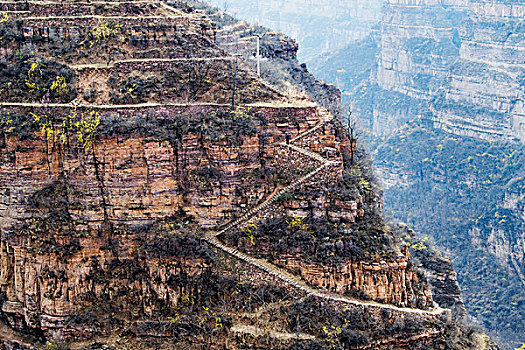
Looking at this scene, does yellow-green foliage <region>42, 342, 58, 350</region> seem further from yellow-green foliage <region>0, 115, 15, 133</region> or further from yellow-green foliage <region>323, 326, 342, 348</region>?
yellow-green foliage <region>323, 326, 342, 348</region>

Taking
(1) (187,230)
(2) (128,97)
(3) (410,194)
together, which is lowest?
(3) (410,194)

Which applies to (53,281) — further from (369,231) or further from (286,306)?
(369,231)

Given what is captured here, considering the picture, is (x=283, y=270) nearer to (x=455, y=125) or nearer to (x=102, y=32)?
(x=102, y=32)

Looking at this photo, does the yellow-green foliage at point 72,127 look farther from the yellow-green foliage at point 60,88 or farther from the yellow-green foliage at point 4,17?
the yellow-green foliage at point 4,17

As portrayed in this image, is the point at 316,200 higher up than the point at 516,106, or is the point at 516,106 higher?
the point at 316,200

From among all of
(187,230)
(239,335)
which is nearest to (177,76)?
(187,230)

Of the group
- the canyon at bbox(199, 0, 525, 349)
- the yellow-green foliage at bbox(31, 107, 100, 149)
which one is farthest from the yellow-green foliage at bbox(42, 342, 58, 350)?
the canyon at bbox(199, 0, 525, 349)

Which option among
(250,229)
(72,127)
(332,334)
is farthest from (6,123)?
(332,334)

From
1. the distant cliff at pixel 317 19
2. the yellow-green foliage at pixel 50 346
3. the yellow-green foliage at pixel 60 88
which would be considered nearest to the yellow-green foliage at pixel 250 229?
the yellow-green foliage at pixel 50 346

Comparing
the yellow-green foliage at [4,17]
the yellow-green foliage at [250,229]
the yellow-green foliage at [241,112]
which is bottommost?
the yellow-green foliage at [250,229]
